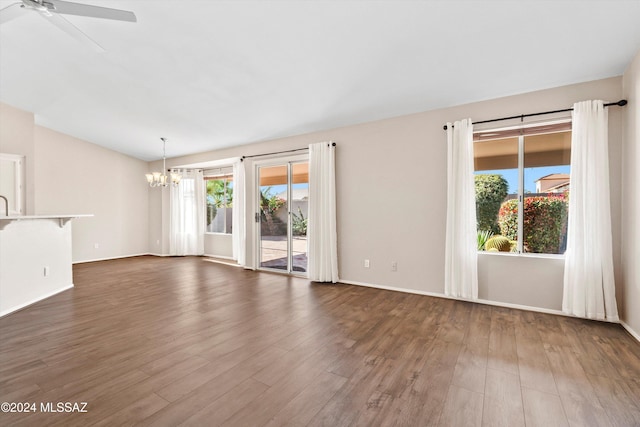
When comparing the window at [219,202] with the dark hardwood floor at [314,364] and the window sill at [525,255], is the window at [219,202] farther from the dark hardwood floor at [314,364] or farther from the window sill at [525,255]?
the window sill at [525,255]

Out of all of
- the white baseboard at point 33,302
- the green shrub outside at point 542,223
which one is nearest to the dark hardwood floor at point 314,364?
the white baseboard at point 33,302

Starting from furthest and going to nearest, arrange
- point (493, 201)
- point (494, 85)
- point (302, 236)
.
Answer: point (302, 236)
point (493, 201)
point (494, 85)

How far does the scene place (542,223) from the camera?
3586 mm

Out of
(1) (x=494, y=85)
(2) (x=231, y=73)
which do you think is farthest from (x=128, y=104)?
(1) (x=494, y=85)

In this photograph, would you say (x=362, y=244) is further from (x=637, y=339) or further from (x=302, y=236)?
(x=637, y=339)

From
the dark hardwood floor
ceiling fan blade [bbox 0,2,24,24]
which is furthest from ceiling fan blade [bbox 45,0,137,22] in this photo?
the dark hardwood floor

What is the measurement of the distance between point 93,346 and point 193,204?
18.8ft

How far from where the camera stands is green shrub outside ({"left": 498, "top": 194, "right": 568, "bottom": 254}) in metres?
3.49

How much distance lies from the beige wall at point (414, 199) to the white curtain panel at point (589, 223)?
0.15 metres

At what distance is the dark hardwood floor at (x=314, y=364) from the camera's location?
1.71 metres

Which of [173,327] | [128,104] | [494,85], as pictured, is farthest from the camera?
→ [128,104]

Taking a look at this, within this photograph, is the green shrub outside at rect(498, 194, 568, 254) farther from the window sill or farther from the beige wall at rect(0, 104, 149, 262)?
the beige wall at rect(0, 104, 149, 262)

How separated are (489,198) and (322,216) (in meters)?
2.59

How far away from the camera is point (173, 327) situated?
9.82 ft
